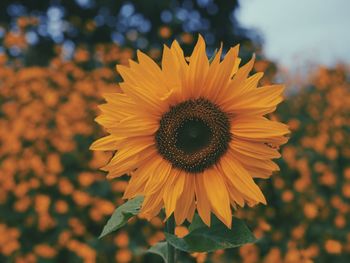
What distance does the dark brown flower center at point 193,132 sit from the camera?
4.70 ft

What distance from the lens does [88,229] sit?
434cm

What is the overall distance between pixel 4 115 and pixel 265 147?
180 inches

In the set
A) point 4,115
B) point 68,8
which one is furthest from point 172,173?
point 68,8

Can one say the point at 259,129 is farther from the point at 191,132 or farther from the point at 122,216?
the point at 122,216

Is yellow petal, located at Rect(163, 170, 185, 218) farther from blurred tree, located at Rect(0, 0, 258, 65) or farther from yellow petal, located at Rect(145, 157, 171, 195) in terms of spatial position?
blurred tree, located at Rect(0, 0, 258, 65)

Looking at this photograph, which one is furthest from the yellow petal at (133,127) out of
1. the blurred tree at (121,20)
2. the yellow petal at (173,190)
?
the blurred tree at (121,20)

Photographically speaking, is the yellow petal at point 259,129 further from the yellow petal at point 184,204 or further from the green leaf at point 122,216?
the green leaf at point 122,216

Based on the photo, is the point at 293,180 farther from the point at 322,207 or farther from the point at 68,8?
the point at 68,8

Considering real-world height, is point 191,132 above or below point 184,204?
above

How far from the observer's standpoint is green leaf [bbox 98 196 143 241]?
136cm

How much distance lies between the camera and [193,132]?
4.88 ft

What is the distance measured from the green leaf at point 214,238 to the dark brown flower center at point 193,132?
6.0 inches

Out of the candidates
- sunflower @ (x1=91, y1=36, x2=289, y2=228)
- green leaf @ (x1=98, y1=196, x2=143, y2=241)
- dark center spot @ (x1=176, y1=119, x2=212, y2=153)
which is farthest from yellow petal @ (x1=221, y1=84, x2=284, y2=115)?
green leaf @ (x1=98, y1=196, x2=143, y2=241)

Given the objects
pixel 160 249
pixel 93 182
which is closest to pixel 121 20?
pixel 93 182
